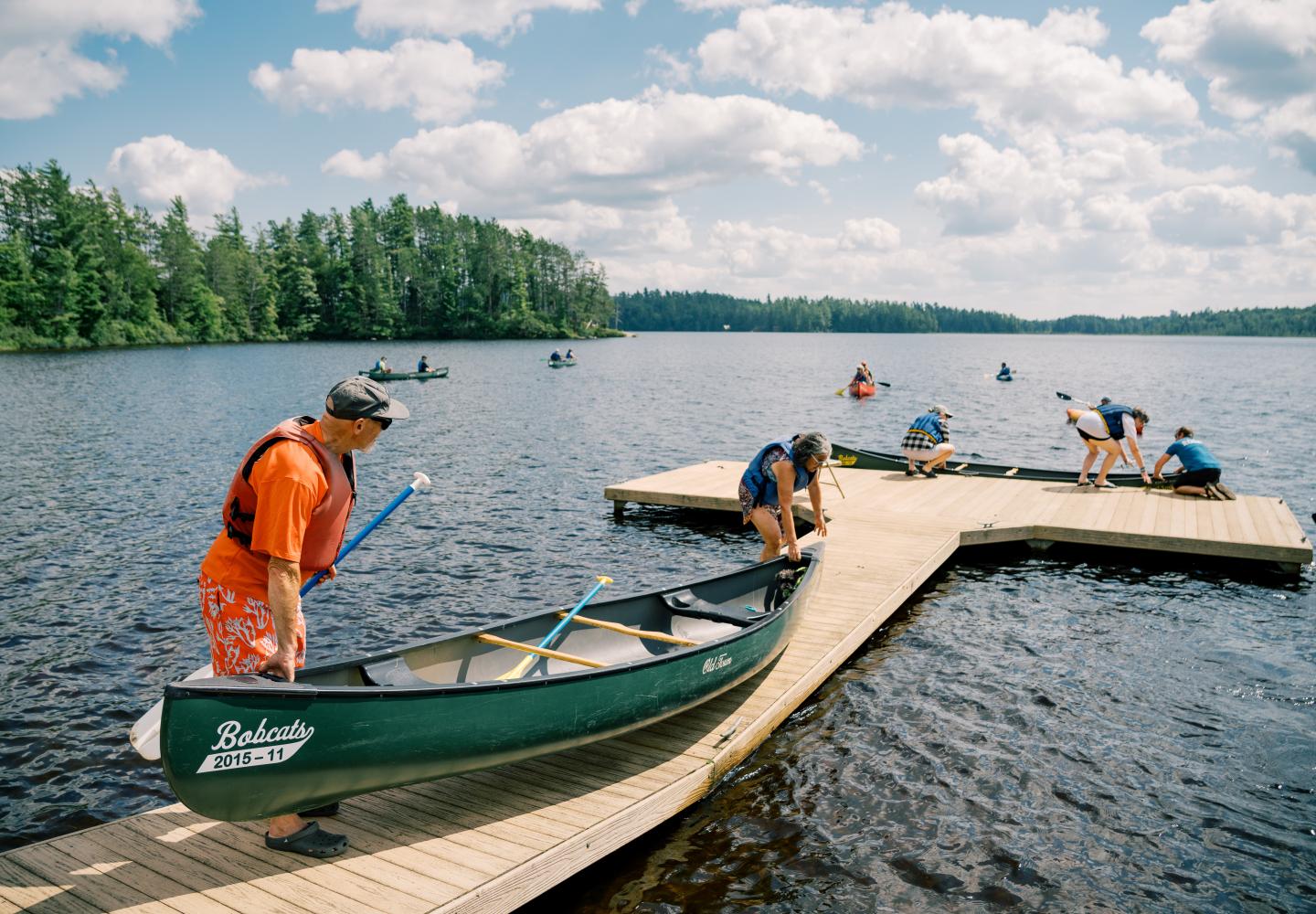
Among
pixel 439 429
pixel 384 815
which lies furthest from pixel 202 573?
pixel 439 429

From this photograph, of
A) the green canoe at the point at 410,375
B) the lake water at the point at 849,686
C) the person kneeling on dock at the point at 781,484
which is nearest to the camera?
the lake water at the point at 849,686

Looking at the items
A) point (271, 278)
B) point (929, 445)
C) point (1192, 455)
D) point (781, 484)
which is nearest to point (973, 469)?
point (929, 445)

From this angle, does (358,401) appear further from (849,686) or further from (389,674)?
(849,686)

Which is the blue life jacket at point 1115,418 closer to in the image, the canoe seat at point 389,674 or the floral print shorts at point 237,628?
the canoe seat at point 389,674

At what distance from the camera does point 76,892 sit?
4281 mm

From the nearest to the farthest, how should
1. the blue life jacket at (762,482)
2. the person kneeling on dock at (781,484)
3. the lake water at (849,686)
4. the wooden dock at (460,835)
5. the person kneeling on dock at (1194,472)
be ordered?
the wooden dock at (460,835) < the lake water at (849,686) < the person kneeling on dock at (781,484) < the blue life jacket at (762,482) < the person kneeling on dock at (1194,472)

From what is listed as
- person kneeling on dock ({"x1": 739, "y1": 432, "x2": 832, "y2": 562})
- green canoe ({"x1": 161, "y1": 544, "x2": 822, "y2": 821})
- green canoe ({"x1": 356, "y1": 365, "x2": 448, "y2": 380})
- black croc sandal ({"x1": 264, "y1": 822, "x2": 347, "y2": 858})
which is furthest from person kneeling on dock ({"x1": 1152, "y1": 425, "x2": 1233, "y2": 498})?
green canoe ({"x1": 356, "y1": 365, "x2": 448, "y2": 380})

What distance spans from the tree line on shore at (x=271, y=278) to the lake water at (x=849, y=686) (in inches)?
2141

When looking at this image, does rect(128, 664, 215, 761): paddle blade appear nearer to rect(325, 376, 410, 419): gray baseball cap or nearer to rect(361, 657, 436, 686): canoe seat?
rect(361, 657, 436, 686): canoe seat

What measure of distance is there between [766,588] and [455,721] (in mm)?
4723

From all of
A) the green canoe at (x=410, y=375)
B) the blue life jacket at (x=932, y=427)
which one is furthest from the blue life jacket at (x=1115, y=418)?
the green canoe at (x=410, y=375)

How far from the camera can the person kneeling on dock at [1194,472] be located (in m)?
14.8

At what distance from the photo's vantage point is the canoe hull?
53.4 feet

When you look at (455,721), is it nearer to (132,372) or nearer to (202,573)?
(202,573)
